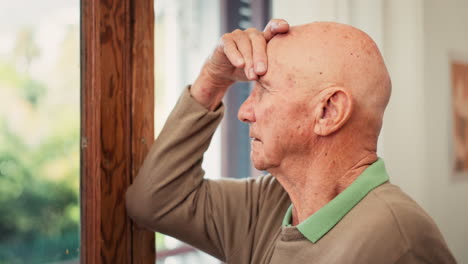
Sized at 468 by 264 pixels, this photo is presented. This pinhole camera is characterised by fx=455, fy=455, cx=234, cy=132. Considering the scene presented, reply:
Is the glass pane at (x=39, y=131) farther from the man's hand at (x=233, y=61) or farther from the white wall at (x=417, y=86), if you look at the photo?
the white wall at (x=417, y=86)

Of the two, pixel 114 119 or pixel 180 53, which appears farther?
pixel 180 53

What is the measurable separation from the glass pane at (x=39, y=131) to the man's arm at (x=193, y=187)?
21 cm

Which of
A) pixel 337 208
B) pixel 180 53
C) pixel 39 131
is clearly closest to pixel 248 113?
pixel 337 208

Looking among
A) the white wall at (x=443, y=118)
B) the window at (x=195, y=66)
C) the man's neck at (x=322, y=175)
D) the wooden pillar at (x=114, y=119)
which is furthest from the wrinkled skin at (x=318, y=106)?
the white wall at (x=443, y=118)

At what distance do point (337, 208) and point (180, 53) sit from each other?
3.72 ft

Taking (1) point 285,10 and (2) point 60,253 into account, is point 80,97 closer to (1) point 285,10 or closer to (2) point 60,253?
(2) point 60,253

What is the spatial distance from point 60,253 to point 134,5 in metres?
0.79

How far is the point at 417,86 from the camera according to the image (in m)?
2.06

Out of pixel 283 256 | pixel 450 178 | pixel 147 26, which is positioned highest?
pixel 147 26

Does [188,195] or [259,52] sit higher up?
[259,52]

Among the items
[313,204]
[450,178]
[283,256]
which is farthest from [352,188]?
[450,178]

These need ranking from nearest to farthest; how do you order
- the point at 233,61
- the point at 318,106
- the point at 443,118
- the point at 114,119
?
the point at 318,106
the point at 233,61
the point at 114,119
the point at 443,118

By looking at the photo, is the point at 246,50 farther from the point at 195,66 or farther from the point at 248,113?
the point at 195,66

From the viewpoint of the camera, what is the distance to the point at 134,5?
4.75 ft
